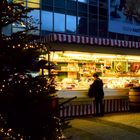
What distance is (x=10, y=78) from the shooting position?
5.16 metres

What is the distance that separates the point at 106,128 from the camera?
12.4 m

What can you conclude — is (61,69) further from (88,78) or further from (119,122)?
(119,122)

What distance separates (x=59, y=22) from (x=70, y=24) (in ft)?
6.26

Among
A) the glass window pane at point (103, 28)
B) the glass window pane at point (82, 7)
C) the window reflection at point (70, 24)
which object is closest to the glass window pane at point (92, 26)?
the glass window pane at point (103, 28)

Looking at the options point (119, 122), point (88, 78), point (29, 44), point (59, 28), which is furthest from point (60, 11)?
point (29, 44)

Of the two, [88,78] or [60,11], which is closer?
[88,78]

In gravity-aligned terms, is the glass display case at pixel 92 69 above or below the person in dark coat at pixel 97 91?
above

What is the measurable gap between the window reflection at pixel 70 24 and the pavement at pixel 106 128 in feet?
98.6

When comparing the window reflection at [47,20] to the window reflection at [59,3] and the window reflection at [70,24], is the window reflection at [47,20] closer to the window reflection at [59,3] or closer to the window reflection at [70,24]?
the window reflection at [59,3]

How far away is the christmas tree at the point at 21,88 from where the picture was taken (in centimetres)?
510

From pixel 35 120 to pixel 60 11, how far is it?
4006cm

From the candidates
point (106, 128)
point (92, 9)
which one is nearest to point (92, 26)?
point (92, 9)

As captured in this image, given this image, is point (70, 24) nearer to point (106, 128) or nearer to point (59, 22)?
point (59, 22)

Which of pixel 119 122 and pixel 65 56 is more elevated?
pixel 65 56
